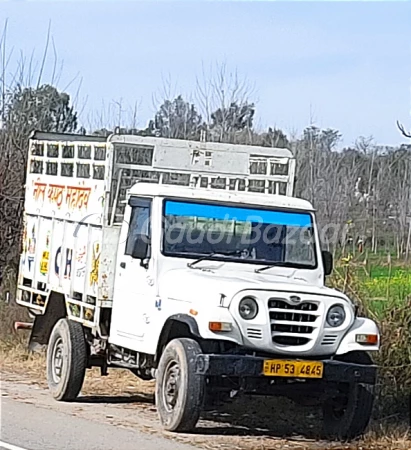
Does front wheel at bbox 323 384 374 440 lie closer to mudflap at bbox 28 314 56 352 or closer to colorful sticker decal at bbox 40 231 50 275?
mudflap at bbox 28 314 56 352

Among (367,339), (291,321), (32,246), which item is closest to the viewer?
(291,321)

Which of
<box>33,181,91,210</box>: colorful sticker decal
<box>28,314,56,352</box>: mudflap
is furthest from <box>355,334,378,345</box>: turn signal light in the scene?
<box>28,314,56,352</box>: mudflap

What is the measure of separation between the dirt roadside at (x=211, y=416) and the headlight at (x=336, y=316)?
1.21 meters

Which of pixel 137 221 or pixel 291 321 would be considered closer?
pixel 291 321

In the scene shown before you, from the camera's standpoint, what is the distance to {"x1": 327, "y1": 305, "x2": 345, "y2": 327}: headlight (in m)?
10.6

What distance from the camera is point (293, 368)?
34.1ft

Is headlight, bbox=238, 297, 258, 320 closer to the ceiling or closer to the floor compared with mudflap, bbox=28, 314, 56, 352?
closer to the ceiling

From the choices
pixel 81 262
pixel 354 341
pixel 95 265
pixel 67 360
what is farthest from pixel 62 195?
pixel 354 341

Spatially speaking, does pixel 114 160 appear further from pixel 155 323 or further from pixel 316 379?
Result: pixel 316 379

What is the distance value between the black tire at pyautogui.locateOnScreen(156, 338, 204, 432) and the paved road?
0.79 feet

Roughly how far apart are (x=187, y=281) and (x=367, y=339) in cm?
184

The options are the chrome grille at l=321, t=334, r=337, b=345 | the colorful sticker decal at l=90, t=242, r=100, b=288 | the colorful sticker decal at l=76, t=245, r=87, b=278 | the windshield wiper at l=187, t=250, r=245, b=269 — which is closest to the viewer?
the chrome grille at l=321, t=334, r=337, b=345

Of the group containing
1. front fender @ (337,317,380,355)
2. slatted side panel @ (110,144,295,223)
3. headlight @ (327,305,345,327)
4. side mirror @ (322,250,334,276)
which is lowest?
front fender @ (337,317,380,355)

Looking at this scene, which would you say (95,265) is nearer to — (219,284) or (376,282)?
(219,284)
